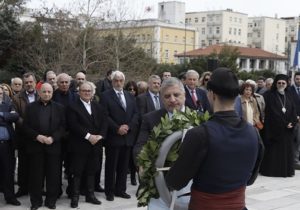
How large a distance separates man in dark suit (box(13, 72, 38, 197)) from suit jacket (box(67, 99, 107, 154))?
0.79 metres

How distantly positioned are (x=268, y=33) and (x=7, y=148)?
424 feet

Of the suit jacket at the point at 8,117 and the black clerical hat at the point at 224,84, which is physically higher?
the black clerical hat at the point at 224,84

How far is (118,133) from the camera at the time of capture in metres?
7.55

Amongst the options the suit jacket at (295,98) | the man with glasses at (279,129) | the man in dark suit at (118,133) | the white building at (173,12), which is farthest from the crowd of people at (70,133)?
the white building at (173,12)

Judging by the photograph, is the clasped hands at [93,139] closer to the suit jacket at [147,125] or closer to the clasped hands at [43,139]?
the clasped hands at [43,139]

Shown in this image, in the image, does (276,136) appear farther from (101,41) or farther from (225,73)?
(101,41)

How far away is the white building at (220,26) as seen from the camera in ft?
401

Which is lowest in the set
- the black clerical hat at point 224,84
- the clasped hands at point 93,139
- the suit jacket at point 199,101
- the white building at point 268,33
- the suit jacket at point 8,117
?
the clasped hands at point 93,139

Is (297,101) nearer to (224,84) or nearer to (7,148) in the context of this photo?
(7,148)

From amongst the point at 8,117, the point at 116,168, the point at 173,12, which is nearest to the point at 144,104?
the point at 116,168

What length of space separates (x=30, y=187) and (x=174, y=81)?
134 inches

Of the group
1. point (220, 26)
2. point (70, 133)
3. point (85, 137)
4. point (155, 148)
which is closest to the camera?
point (155, 148)

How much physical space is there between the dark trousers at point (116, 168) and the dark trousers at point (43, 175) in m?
0.90

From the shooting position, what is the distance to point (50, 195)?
6.91 meters
